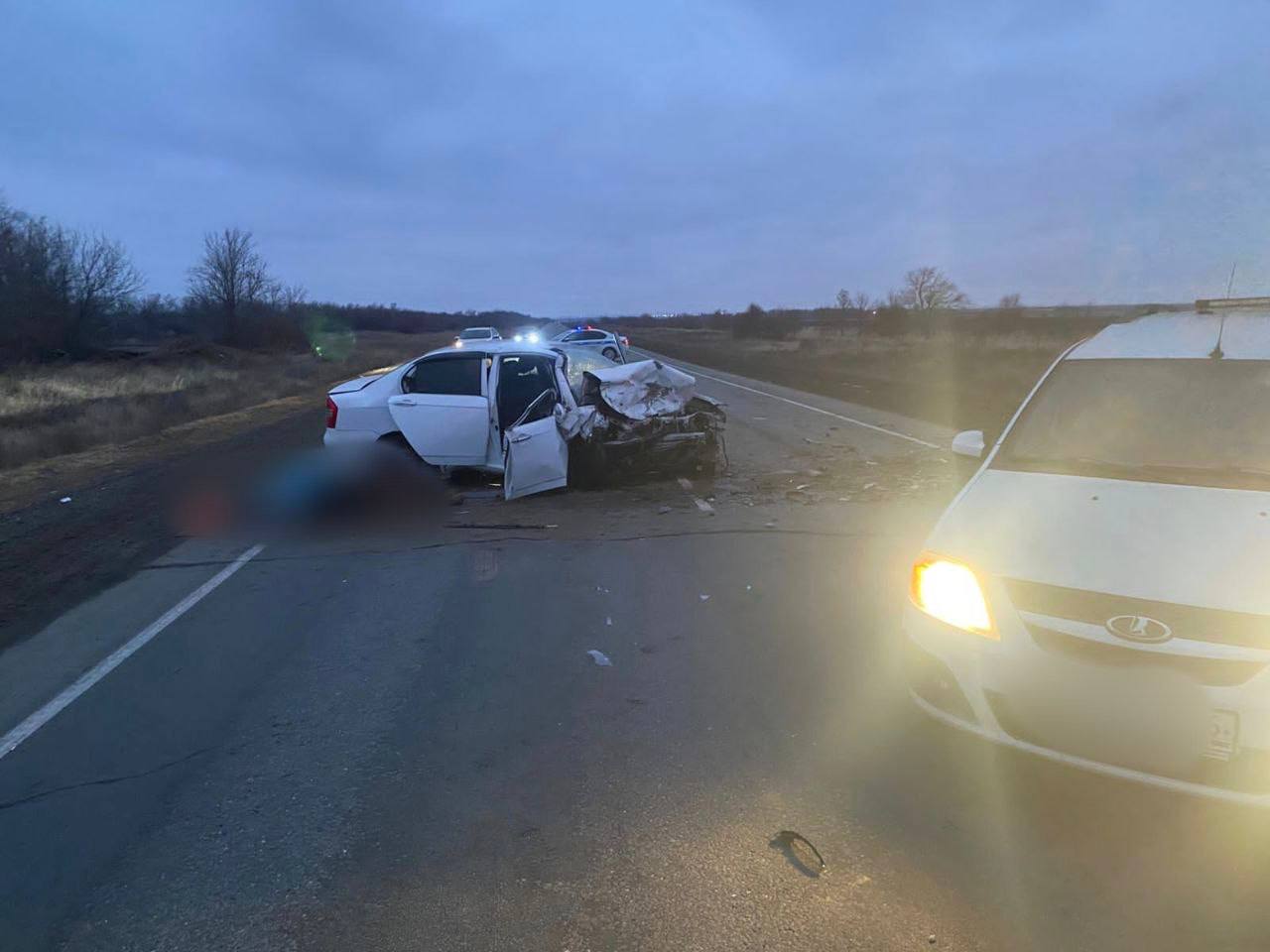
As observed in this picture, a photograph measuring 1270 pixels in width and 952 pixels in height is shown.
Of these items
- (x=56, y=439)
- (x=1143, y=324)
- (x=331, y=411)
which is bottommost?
(x=56, y=439)

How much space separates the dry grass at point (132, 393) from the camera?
1694 centimetres

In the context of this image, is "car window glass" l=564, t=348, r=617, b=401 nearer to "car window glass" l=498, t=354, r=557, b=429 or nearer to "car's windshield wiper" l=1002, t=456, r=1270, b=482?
"car window glass" l=498, t=354, r=557, b=429

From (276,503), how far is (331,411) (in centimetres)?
125

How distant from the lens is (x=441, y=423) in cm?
1004

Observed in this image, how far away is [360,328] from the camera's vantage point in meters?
138

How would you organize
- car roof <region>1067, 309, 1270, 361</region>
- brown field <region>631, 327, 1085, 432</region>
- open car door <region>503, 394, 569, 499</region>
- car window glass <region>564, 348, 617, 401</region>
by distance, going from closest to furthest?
car roof <region>1067, 309, 1270, 361</region> → open car door <region>503, 394, 569, 499</region> → car window glass <region>564, 348, 617, 401</region> → brown field <region>631, 327, 1085, 432</region>

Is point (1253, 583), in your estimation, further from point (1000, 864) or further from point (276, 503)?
point (276, 503)

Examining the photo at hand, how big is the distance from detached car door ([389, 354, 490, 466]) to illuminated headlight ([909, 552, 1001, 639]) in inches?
279

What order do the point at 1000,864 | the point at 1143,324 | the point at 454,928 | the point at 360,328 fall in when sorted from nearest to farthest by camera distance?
the point at 454,928 < the point at 1000,864 < the point at 1143,324 < the point at 360,328

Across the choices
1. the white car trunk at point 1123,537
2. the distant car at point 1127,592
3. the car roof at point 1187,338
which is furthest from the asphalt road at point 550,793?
the car roof at point 1187,338

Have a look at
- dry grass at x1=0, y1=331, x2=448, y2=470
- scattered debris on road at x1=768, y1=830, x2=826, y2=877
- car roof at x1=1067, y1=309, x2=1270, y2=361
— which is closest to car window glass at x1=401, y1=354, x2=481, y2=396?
car roof at x1=1067, y1=309, x2=1270, y2=361

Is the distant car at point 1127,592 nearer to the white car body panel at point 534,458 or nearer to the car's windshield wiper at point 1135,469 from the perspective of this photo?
the car's windshield wiper at point 1135,469

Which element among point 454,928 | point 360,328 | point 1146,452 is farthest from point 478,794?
point 360,328

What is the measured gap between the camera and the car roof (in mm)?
4508
